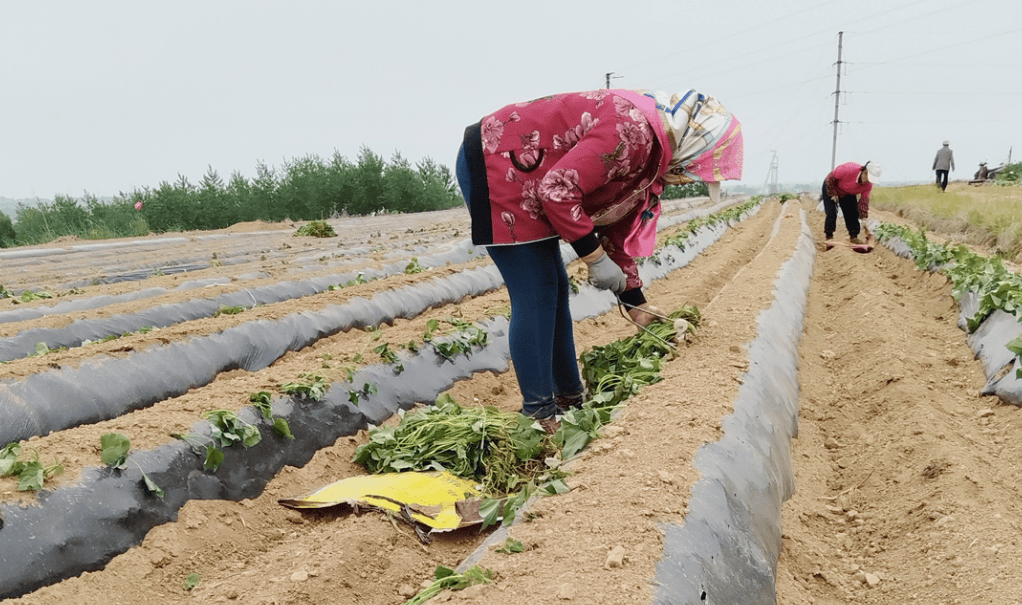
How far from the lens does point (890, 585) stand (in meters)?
2.22

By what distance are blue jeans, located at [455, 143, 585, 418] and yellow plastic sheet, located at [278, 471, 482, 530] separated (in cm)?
51

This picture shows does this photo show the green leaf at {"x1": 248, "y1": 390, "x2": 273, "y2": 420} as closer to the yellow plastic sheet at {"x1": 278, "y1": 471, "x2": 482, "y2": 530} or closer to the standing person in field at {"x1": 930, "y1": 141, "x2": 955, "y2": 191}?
the yellow plastic sheet at {"x1": 278, "y1": 471, "x2": 482, "y2": 530}

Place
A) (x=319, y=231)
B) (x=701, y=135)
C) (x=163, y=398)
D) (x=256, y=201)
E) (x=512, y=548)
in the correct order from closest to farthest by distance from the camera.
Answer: (x=512, y=548)
(x=701, y=135)
(x=163, y=398)
(x=319, y=231)
(x=256, y=201)

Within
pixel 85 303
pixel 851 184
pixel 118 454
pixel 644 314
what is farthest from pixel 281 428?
Answer: pixel 851 184

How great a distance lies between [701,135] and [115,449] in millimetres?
2630

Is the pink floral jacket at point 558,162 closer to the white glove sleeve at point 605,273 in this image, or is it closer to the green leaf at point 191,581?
the white glove sleeve at point 605,273

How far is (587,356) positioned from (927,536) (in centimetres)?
187

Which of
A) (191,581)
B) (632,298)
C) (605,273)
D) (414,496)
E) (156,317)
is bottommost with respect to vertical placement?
(191,581)

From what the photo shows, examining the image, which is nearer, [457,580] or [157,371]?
[457,580]

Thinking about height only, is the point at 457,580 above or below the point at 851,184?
below

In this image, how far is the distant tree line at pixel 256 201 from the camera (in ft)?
76.8

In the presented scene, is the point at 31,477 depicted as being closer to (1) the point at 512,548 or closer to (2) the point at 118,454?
(2) the point at 118,454

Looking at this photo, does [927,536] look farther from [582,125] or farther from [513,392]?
[513,392]

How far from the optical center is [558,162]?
2.55 m
